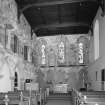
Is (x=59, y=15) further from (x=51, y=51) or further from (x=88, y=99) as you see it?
(x=88, y=99)

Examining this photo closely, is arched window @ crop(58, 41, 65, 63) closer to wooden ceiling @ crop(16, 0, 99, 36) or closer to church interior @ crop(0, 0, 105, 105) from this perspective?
church interior @ crop(0, 0, 105, 105)

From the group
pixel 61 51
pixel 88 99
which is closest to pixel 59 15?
pixel 61 51

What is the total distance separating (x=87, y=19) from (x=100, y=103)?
13507 mm

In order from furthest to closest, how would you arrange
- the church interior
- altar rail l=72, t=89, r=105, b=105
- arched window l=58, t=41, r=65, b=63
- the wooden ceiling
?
arched window l=58, t=41, r=65, b=63
the wooden ceiling
the church interior
altar rail l=72, t=89, r=105, b=105

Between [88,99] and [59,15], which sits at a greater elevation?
[59,15]

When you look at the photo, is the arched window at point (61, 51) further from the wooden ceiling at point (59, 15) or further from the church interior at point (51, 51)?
the wooden ceiling at point (59, 15)

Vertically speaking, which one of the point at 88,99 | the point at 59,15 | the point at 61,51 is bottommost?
the point at 88,99

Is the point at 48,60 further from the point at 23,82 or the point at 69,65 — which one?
the point at 23,82

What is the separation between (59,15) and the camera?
18.1m

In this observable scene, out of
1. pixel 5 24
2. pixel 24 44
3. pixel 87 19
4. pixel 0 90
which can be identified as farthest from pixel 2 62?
pixel 87 19

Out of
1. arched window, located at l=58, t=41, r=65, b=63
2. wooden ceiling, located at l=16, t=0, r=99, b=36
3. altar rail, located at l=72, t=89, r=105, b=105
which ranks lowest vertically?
altar rail, located at l=72, t=89, r=105, b=105

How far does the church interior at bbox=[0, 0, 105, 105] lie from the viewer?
39.0ft

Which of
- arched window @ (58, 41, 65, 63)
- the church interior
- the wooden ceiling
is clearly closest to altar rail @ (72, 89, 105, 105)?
the church interior

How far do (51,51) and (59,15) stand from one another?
673 cm
